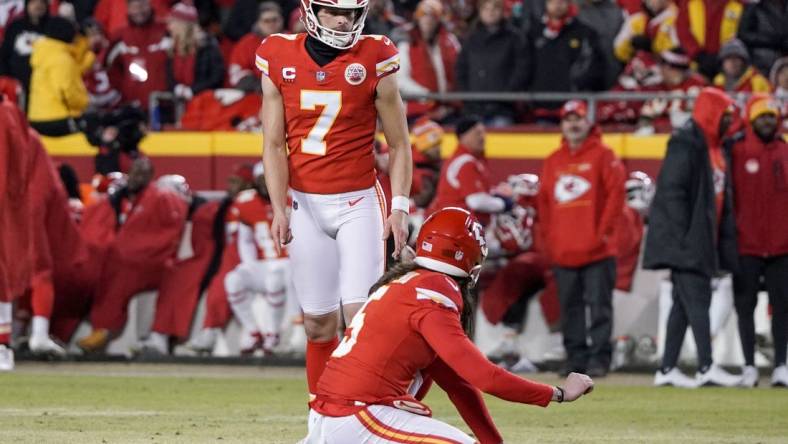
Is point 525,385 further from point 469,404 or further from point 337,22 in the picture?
point 337,22

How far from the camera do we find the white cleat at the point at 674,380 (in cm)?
1288

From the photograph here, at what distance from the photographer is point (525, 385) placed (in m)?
6.29


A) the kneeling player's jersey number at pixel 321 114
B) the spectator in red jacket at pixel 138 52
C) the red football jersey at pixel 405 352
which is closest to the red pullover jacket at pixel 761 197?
the kneeling player's jersey number at pixel 321 114

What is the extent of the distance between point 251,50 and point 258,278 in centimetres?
404

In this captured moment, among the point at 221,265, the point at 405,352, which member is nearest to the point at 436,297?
the point at 405,352

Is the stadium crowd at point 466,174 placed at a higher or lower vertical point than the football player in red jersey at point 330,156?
lower

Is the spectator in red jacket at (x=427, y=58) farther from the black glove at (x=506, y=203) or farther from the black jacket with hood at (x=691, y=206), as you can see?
the black jacket with hood at (x=691, y=206)

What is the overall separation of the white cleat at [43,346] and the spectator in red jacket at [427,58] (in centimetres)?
474

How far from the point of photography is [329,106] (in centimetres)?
813

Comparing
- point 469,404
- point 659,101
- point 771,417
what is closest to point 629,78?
point 659,101

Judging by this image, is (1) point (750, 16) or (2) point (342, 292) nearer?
(2) point (342, 292)

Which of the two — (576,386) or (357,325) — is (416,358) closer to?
(357,325)

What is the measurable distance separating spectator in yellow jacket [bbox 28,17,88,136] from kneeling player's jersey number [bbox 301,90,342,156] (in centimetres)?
997

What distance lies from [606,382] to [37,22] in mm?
7827
